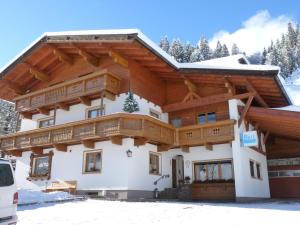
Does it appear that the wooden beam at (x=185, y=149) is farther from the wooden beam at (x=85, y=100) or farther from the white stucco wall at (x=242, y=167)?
the wooden beam at (x=85, y=100)

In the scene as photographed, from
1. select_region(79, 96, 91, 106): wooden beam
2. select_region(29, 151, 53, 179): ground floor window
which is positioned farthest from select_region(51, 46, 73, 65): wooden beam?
select_region(29, 151, 53, 179): ground floor window

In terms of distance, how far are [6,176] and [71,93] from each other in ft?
45.9

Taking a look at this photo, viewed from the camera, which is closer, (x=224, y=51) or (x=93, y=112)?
(x=93, y=112)

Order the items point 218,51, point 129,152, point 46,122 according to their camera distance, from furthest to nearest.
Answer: point 218,51 → point 46,122 → point 129,152

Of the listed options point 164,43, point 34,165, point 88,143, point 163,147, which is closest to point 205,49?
point 164,43

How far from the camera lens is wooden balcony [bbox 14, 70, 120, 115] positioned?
19422 millimetres

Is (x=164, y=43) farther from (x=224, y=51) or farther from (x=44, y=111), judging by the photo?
(x=44, y=111)

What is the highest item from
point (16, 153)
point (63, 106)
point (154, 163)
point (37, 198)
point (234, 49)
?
point (234, 49)

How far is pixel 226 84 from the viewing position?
19.1 m

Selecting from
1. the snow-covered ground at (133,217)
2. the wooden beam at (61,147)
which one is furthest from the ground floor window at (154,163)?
the snow-covered ground at (133,217)

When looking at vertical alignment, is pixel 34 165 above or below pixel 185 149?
below

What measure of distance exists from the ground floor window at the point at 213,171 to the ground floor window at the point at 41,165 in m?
9.51

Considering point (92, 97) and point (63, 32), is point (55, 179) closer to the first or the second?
point (92, 97)

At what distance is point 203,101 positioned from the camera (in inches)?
805
